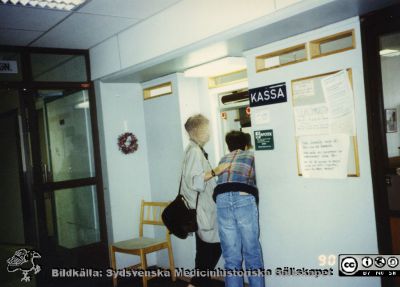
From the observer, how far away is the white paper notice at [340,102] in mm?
2525

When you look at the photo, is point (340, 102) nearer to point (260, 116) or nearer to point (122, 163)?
point (260, 116)

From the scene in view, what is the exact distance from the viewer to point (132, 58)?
3.66 meters

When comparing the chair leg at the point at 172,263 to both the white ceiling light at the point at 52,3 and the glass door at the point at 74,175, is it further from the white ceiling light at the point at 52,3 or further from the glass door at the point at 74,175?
the white ceiling light at the point at 52,3

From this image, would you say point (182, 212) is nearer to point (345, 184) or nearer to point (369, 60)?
point (345, 184)

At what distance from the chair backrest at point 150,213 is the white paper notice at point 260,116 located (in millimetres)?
1624

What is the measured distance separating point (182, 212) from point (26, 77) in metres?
2.32

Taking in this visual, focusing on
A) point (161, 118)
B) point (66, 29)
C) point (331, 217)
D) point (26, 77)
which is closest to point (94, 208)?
point (161, 118)

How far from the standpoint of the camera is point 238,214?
2.93 meters

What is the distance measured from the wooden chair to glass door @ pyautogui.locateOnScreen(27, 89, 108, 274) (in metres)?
0.49

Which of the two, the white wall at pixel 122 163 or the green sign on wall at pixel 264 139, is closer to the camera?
the green sign on wall at pixel 264 139

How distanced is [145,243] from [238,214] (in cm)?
139

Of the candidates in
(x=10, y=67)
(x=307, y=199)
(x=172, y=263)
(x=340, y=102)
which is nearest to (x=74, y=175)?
(x=10, y=67)

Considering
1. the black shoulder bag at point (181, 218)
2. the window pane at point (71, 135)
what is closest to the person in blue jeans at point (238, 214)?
the black shoulder bag at point (181, 218)

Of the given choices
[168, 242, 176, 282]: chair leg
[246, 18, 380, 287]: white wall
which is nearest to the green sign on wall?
[246, 18, 380, 287]: white wall
